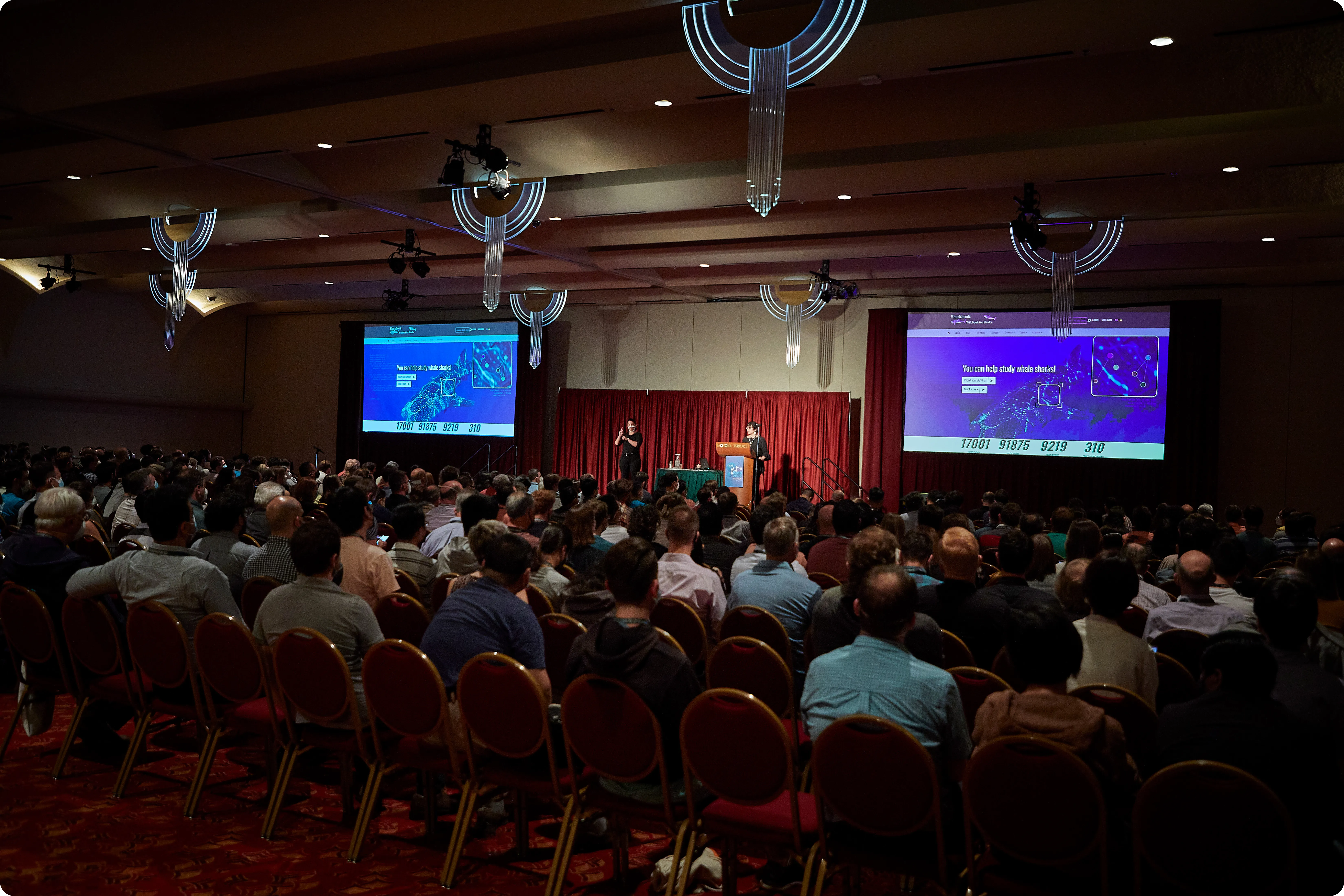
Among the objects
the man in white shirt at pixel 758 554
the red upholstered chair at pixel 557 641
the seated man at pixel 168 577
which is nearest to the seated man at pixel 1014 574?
the man in white shirt at pixel 758 554

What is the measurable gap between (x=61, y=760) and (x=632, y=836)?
245cm

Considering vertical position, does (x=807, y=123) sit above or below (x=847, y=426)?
above

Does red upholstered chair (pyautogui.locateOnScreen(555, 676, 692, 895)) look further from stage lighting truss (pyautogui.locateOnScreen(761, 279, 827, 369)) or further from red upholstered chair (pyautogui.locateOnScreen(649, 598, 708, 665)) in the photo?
stage lighting truss (pyautogui.locateOnScreen(761, 279, 827, 369))

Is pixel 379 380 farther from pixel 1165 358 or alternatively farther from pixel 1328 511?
pixel 1328 511

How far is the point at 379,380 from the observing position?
1878 cm

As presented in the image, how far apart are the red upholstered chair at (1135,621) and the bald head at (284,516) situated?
3.95m

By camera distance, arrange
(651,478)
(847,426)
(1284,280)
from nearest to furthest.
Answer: (1284,280), (847,426), (651,478)

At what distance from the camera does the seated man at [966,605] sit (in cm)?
384

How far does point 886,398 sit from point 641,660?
12.6 metres

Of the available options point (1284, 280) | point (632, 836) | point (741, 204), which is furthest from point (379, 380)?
point (632, 836)

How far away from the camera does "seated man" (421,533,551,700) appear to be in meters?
3.34

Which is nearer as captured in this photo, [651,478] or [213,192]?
[213,192]

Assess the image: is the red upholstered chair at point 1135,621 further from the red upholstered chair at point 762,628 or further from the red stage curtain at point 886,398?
the red stage curtain at point 886,398

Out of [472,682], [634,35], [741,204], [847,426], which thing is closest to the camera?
[472,682]
